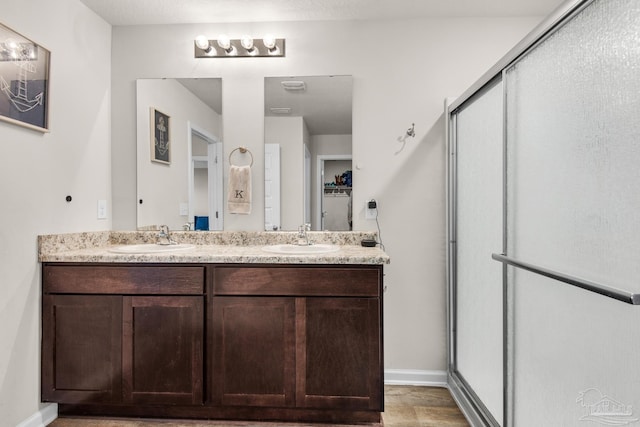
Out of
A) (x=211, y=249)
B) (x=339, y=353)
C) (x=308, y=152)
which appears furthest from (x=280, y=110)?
(x=339, y=353)

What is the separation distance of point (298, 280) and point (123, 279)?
0.90m

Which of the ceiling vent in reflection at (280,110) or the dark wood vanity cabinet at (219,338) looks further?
the ceiling vent in reflection at (280,110)

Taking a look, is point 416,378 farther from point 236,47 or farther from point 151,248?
point 236,47

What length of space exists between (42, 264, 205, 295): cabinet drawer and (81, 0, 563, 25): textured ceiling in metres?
1.58

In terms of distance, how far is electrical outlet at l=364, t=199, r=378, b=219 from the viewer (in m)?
2.33

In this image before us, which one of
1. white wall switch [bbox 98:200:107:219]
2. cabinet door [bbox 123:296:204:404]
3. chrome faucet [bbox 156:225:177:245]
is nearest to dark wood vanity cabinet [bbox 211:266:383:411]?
cabinet door [bbox 123:296:204:404]

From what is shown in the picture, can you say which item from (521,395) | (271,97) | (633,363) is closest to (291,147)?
(271,97)

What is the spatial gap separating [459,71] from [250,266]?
180 cm

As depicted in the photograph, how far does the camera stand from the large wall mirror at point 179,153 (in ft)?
7.91

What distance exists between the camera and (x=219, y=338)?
71.3 inches

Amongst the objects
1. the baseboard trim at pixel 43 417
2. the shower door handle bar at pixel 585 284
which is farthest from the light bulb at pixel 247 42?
the baseboard trim at pixel 43 417

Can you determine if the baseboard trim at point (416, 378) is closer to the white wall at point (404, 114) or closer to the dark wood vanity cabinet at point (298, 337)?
the white wall at point (404, 114)

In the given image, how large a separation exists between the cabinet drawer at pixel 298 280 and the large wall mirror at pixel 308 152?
63 centimetres

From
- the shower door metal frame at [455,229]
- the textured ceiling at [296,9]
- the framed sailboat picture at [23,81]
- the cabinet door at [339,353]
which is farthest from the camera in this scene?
the textured ceiling at [296,9]
